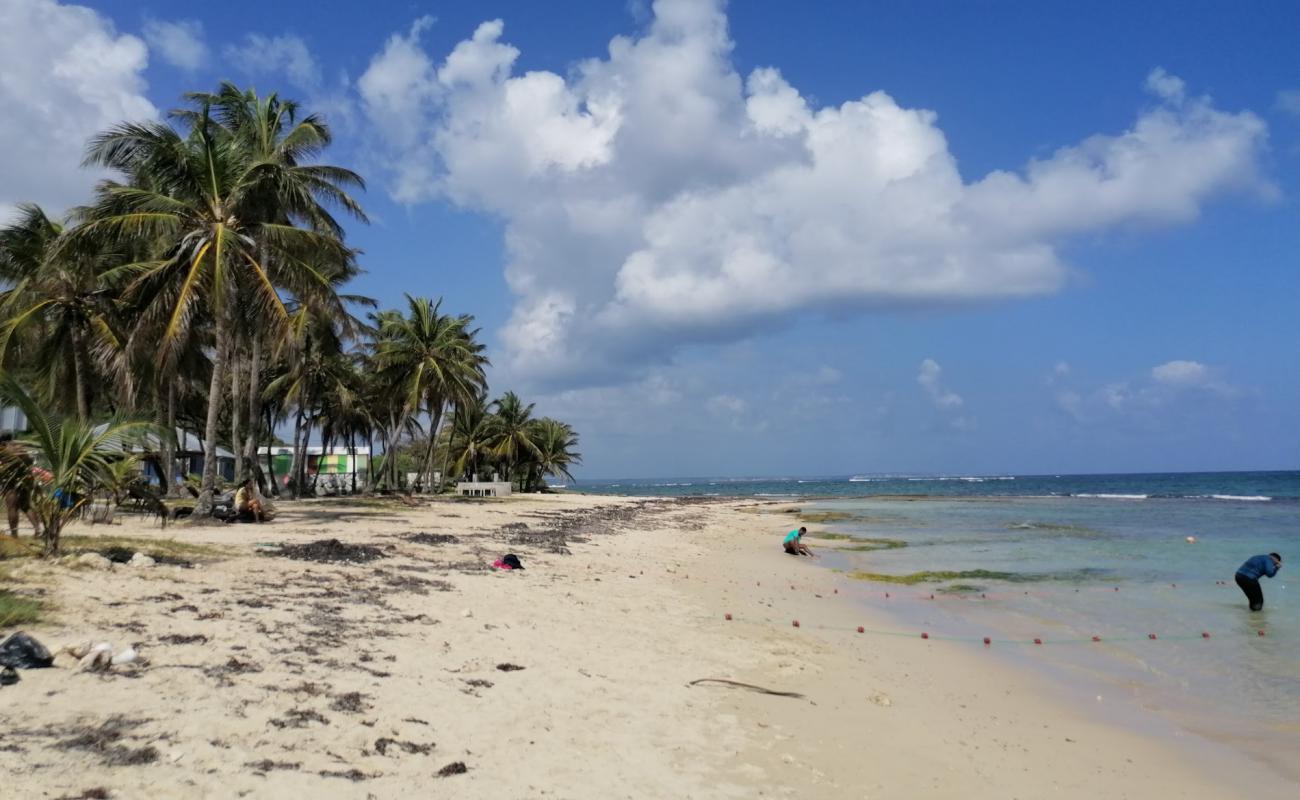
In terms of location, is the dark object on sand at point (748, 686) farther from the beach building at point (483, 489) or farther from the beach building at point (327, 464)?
the beach building at point (327, 464)

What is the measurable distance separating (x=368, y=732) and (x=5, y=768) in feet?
6.10

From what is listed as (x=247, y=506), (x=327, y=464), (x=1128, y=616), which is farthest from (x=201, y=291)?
(x=327, y=464)

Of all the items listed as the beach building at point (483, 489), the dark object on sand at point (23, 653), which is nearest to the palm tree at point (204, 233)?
the dark object on sand at point (23, 653)

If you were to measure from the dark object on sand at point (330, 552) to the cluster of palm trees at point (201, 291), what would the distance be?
9.13 ft

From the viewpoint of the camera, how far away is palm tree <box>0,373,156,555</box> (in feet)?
28.5

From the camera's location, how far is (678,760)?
532cm

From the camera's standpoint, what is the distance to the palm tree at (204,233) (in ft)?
58.2

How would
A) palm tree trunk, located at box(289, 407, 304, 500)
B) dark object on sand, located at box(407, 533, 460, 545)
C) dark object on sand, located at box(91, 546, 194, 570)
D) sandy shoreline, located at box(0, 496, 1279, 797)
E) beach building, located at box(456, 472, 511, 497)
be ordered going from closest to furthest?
1. sandy shoreline, located at box(0, 496, 1279, 797)
2. dark object on sand, located at box(91, 546, 194, 570)
3. dark object on sand, located at box(407, 533, 460, 545)
4. palm tree trunk, located at box(289, 407, 304, 500)
5. beach building, located at box(456, 472, 511, 497)

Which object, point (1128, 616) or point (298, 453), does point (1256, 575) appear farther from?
point (298, 453)

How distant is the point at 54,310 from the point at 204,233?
31.4 feet

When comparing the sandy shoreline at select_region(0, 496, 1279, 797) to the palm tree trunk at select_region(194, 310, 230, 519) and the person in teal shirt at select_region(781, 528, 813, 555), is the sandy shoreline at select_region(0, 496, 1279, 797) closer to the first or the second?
the palm tree trunk at select_region(194, 310, 230, 519)

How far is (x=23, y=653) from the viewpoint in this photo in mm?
4992

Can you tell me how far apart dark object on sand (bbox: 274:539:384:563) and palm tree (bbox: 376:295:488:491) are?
25.0 meters

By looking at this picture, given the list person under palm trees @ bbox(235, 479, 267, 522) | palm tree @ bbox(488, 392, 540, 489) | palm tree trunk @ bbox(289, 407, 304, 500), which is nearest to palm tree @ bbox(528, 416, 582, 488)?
palm tree @ bbox(488, 392, 540, 489)
